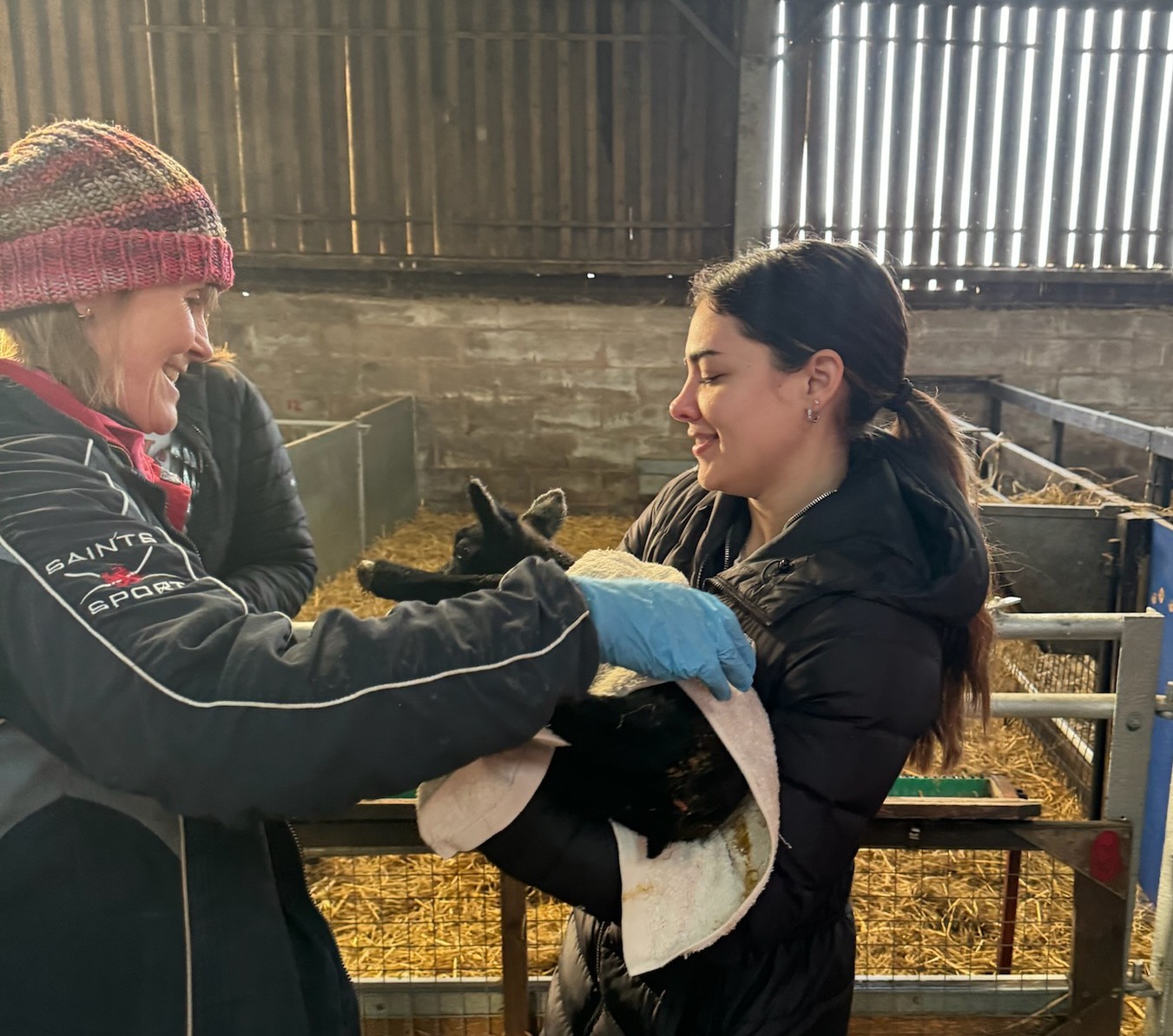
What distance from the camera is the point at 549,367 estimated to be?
7113mm

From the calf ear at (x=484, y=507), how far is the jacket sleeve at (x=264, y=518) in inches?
32.8

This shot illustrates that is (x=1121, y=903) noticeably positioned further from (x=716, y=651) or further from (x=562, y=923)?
(x=562, y=923)

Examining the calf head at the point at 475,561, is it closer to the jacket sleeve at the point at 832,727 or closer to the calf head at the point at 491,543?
the calf head at the point at 491,543

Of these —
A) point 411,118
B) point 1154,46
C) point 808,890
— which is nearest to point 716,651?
point 808,890

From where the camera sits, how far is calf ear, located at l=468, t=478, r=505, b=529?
3.23ft

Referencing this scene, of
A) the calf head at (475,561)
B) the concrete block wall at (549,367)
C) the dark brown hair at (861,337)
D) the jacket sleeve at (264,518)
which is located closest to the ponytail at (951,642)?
the dark brown hair at (861,337)

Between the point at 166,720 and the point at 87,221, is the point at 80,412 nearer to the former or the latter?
the point at 87,221

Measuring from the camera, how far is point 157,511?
0.88 meters

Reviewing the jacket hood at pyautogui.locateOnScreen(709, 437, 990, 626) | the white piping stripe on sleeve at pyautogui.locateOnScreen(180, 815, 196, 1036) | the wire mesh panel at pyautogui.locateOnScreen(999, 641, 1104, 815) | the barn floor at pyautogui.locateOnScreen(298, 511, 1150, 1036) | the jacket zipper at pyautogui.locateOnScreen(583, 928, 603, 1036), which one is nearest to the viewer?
Answer: the white piping stripe on sleeve at pyautogui.locateOnScreen(180, 815, 196, 1036)

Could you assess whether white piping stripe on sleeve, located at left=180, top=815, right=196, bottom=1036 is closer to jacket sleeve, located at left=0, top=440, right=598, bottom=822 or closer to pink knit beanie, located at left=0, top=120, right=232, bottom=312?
jacket sleeve, located at left=0, top=440, right=598, bottom=822

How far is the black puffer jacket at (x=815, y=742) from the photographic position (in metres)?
1.01

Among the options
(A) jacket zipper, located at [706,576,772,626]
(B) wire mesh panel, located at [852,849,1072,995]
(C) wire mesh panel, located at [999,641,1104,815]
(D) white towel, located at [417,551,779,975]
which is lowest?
(B) wire mesh panel, located at [852,849,1072,995]

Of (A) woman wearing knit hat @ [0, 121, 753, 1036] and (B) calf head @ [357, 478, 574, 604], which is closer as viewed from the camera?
→ (A) woman wearing knit hat @ [0, 121, 753, 1036]

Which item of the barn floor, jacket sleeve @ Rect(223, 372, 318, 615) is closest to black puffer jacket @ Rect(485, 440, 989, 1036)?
jacket sleeve @ Rect(223, 372, 318, 615)
